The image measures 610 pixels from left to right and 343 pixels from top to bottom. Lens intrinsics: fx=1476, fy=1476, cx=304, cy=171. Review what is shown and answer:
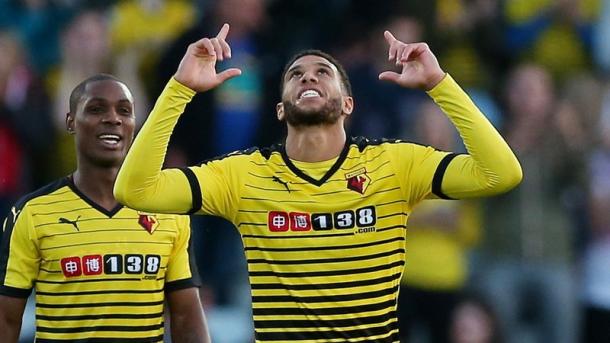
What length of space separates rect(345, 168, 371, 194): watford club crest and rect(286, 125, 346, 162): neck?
0.16 m

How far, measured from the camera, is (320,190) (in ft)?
22.4

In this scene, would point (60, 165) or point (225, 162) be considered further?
point (60, 165)

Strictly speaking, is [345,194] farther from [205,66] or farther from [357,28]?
[357,28]

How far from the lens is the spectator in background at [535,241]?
38.0ft

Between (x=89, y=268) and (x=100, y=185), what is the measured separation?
0.48m

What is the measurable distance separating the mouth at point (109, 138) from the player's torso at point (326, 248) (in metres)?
0.89

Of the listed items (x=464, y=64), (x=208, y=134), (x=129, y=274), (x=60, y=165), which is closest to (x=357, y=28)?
(x=464, y=64)

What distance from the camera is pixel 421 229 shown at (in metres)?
11.5

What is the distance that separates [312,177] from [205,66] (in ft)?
2.35

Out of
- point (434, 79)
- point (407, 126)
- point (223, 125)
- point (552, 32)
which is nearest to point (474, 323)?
point (407, 126)

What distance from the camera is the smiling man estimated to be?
662 cm

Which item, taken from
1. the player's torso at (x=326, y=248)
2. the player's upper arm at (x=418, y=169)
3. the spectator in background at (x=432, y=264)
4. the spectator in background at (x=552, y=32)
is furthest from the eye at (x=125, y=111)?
the spectator in background at (x=552, y=32)

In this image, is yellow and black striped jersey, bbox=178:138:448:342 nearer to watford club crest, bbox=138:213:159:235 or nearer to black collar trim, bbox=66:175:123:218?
watford club crest, bbox=138:213:159:235

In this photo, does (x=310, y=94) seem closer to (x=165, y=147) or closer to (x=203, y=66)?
(x=203, y=66)
